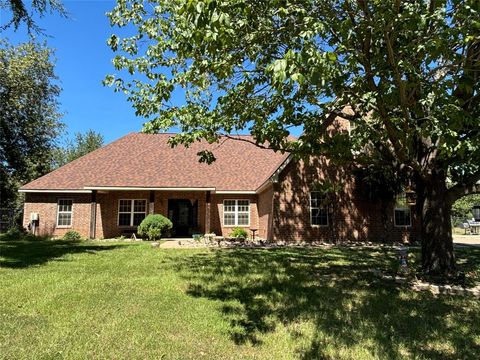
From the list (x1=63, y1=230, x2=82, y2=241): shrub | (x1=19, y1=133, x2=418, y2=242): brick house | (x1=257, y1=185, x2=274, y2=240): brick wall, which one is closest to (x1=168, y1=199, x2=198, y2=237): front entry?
(x1=19, y1=133, x2=418, y2=242): brick house

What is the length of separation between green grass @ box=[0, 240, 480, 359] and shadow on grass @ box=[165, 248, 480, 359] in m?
0.02

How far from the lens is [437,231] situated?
9.97 meters

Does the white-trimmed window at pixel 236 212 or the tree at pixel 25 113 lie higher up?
the tree at pixel 25 113

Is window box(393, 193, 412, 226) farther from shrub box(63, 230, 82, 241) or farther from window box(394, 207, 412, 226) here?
shrub box(63, 230, 82, 241)

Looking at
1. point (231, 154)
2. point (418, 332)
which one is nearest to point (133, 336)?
point (418, 332)

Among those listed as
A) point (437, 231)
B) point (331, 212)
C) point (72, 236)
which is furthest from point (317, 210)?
point (72, 236)

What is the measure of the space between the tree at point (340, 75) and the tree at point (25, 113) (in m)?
24.3

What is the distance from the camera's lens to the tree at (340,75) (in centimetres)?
574

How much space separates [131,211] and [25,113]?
583 inches

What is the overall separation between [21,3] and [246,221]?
16.2 metres

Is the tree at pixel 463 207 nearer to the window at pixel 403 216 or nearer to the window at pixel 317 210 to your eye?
the window at pixel 403 216

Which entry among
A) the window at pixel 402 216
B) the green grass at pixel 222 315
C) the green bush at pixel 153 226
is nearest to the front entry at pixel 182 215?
the green bush at pixel 153 226

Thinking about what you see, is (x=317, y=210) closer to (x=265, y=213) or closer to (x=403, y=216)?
(x=265, y=213)

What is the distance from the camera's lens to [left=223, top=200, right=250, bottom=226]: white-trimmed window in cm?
2437
